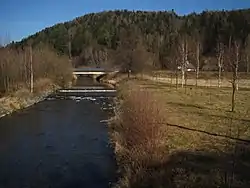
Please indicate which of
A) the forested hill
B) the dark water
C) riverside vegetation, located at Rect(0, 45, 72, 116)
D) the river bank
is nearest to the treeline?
riverside vegetation, located at Rect(0, 45, 72, 116)

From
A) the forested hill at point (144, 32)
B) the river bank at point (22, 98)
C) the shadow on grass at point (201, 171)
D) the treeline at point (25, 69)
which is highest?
the forested hill at point (144, 32)

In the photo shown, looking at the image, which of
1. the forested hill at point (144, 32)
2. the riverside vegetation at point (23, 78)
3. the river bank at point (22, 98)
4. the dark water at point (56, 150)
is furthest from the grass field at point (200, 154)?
the forested hill at point (144, 32)

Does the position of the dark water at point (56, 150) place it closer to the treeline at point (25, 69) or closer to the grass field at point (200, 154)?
the grass field at point (200, 154)

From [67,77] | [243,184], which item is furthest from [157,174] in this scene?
[67,77]

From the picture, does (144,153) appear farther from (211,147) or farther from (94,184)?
(211,147)

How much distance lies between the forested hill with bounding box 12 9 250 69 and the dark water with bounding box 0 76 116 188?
81.4 metres

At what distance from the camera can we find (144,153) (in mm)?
14336

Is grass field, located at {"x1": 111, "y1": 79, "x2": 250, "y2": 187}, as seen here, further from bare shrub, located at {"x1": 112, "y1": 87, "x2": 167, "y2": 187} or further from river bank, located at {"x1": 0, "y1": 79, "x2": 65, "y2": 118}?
river bank, located at {"x1": 0, "y1": 79, "x2": 65, "y2": 118}

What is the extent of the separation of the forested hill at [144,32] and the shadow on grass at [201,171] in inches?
3785

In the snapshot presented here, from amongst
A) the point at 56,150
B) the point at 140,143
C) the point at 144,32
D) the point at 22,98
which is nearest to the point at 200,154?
the point at 140,143

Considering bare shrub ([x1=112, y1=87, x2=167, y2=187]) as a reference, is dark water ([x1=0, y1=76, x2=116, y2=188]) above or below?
below

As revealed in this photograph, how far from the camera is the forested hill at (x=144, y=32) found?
435 feet

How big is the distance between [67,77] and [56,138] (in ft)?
178

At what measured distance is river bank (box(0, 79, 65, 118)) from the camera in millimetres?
36250
